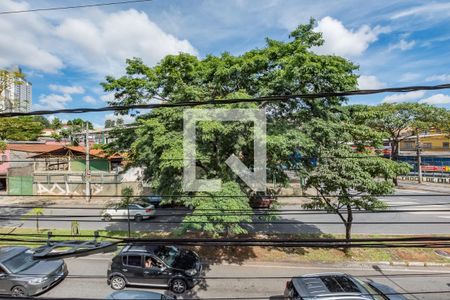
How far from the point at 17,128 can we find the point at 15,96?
7.45 feet

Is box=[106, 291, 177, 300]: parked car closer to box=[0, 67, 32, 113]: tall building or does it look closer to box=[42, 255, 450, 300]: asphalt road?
box=[42, 255, 450, 300]: asphalt road

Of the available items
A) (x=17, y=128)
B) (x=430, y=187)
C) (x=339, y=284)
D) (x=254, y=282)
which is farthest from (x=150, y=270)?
(x=430, y=187)

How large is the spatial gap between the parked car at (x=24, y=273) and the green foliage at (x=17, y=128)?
10162mm

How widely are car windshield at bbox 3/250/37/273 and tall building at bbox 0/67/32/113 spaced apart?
11.5m

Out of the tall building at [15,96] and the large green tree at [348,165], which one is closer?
the large green tree at [348,165]

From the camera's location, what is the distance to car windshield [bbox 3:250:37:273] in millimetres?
8219

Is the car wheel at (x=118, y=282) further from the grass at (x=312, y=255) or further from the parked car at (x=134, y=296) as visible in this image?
the parked car at (x=134, y=296)

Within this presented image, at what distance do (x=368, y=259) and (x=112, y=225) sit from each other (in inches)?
523

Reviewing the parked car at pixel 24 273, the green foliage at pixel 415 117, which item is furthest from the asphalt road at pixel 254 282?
the green foliage at pixel 415 117

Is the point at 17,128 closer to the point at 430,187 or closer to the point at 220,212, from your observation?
the point at 220,212

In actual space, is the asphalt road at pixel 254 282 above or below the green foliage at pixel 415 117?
below

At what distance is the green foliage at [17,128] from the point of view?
16156 mm

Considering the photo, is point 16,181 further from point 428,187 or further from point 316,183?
point 428,187

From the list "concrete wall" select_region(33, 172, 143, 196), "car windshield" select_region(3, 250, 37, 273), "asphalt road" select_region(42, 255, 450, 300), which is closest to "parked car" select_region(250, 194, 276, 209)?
"asphalt road" select_region(42, 255, 450, 300)
